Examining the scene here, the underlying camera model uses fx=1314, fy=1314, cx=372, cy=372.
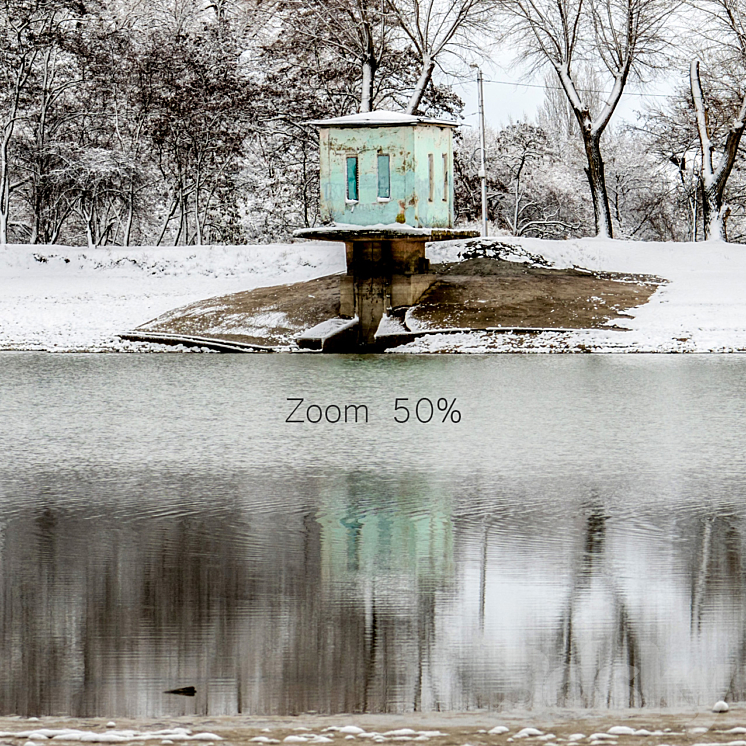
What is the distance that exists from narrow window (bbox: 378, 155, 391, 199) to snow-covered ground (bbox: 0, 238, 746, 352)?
Answer: 4.64 metres

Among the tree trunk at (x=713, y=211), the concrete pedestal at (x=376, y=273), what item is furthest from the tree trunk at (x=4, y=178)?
the tree trunk at (x=713, y=211)

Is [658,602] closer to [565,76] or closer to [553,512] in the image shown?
[553,512]

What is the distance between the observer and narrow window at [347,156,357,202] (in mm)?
35812

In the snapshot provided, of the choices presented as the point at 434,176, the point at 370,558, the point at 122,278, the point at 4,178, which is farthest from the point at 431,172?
the point at 370,558

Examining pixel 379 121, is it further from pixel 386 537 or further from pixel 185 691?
pixel 185 691

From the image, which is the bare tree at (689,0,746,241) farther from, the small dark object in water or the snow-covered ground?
the small dark object in water

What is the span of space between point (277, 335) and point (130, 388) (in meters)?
11.7

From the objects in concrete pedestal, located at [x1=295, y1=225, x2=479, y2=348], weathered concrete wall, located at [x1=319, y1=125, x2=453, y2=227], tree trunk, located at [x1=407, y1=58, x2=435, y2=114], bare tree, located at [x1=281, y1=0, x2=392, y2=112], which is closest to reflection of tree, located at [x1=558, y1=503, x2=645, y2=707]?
concrete pedestal, located at [x1=295, y1=225, x2=479, y2=348]

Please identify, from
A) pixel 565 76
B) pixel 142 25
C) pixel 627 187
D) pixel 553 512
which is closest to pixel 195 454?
pixel 553 512

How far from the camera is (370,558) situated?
31.1ft

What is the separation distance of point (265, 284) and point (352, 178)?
959 centimetres

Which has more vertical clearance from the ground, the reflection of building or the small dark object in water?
the reflection of building

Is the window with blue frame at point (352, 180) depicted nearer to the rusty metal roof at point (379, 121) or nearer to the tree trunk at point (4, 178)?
the rusty metal roof at point (379, 121)

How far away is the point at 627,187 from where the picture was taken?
74312 mm
